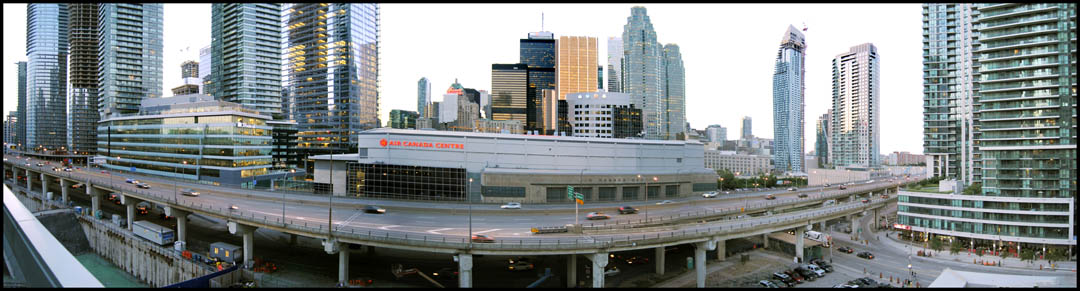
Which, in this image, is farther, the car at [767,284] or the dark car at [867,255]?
the dark car at [867,255]

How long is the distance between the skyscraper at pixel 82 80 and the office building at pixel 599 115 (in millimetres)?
165329

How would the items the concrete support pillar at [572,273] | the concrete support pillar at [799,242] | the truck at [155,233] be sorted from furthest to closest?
the truck at [155,233] < the concrete support pillar at [799,242] < the concrete support pillar at [572,273]

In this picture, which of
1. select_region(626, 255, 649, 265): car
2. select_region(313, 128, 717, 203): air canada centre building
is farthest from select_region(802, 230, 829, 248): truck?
select_region(626, 255, 649, 265): car

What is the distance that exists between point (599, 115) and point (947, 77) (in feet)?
276

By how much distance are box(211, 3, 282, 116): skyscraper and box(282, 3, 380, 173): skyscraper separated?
4647mm

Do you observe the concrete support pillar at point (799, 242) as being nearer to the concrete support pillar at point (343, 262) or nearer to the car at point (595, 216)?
the car at point (595, 216)

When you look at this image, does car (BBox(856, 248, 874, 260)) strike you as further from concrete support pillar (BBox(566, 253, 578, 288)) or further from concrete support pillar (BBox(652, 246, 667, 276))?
concrete support pillar (BBox(566, 253, 578, 288))

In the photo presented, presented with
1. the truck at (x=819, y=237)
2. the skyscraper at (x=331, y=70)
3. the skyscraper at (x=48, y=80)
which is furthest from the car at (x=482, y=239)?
the skyscraper at (x=48, y=80)

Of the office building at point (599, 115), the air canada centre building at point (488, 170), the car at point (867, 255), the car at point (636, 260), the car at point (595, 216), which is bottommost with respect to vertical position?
the car at point (867, 255)

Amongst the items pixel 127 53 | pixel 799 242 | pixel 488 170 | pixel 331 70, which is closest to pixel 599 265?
pixel 799 242

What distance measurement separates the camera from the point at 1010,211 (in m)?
59.1

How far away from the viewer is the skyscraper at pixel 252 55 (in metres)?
151

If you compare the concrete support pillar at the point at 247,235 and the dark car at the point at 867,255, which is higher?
the concrete support pillar at the point at 247,235

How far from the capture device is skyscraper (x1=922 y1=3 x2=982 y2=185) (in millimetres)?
96125
